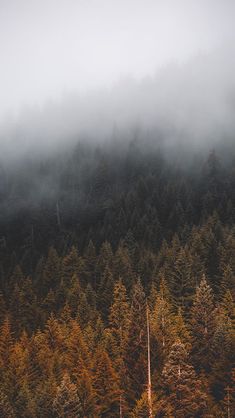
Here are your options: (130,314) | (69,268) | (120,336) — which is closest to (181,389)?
(130,314)

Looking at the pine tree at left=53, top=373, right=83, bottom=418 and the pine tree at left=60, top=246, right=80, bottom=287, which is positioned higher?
the pine tree at left=53, top=373, right=83, bottom=418

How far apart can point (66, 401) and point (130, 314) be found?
11.4m

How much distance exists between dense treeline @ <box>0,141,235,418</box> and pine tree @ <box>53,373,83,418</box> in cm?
10

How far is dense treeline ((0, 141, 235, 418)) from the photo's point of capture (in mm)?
42156

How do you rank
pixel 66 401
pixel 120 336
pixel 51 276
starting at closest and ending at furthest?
pixel 66 401
pixel 120 336
pixel 51 276

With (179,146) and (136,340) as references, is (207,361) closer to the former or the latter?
(136,340)

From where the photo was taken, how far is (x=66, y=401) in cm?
4050

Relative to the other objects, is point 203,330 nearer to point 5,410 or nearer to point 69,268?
point 5,410

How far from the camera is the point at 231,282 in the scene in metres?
58.7

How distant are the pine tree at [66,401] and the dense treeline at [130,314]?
10 cm

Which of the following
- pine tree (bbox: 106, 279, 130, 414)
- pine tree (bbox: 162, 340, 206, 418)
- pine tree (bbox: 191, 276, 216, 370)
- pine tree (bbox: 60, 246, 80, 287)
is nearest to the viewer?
pine tree (bbox: 162, 340, 206, 418)

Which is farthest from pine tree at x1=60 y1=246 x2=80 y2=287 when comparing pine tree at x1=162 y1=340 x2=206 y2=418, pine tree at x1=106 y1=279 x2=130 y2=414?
pine tree at x1=162 y1=340 x2=206 y2=418

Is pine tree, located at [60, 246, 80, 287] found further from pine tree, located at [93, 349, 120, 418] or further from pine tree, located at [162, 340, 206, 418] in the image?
pine tree, located at [162, 340, 206, 418]

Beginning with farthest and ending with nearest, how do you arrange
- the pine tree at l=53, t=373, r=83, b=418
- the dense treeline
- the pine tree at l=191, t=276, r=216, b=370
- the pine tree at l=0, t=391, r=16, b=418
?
the pine tree at l=191, t=276, r=216, b=370 → the dense treeline → the pine tree at l=0, t=391, r=16, b=418 → the pine tree at l=53, t=373, r=83, b=418
